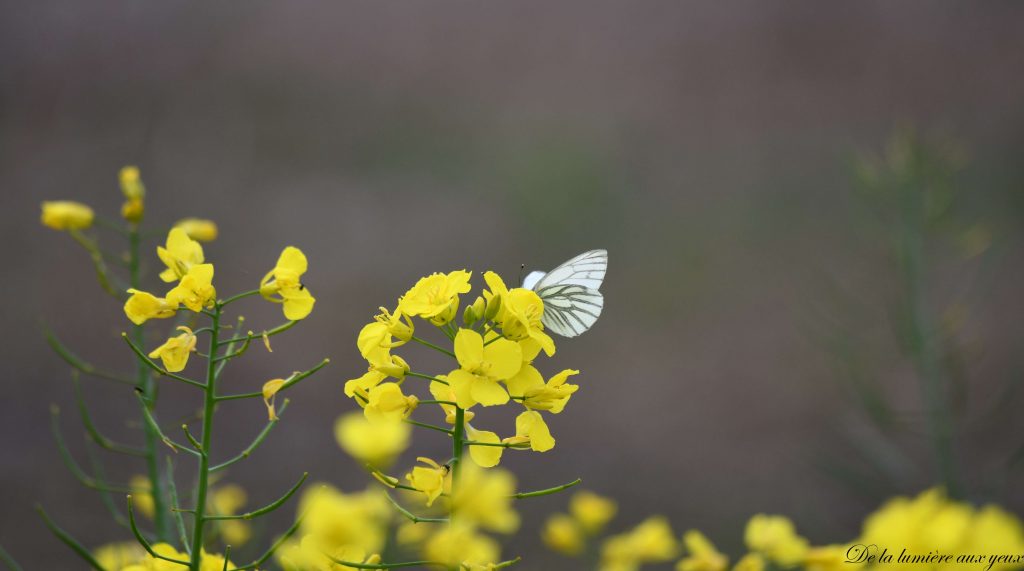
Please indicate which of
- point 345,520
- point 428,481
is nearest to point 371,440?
point 345,520

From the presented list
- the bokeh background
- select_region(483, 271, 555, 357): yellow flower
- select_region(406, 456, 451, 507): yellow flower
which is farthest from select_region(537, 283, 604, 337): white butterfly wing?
the bokeh background

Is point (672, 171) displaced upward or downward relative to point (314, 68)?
downward

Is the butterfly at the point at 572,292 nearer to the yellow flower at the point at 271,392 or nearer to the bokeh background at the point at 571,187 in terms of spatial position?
the yellow flower at the point at 271,392

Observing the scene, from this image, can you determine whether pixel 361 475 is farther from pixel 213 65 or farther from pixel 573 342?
pixel 213 65

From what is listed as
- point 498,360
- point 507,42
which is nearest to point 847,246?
point 507,42

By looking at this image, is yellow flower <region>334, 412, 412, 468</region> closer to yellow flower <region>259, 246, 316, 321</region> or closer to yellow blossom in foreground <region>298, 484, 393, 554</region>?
yellow blossom in foreground <region>298, 484, 393, 554</region>
